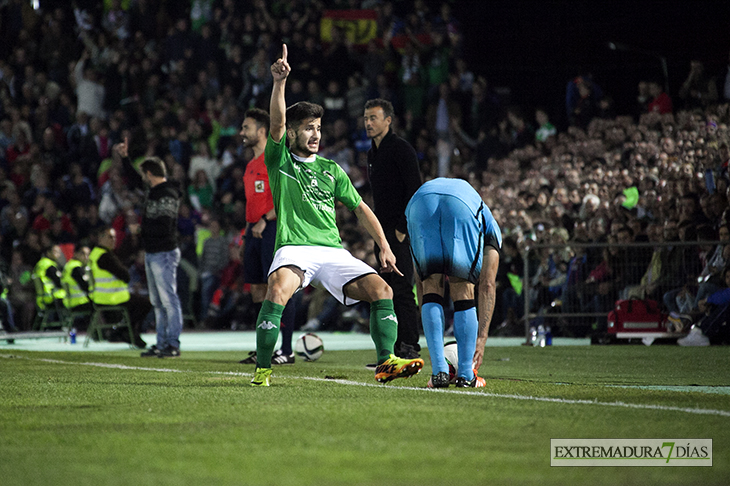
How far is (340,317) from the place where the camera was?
1711 cm

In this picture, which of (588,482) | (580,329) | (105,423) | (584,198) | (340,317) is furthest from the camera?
(340,317)

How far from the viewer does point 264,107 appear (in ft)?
70.0

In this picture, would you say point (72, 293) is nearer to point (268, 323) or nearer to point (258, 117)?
point (258, 117)

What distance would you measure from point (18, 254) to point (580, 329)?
10923mm

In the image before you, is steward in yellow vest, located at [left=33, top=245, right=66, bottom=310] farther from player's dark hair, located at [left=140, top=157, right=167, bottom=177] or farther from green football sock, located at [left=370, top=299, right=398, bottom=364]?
green football sock, located at [left=370, top=299, right=398, bottom=364]

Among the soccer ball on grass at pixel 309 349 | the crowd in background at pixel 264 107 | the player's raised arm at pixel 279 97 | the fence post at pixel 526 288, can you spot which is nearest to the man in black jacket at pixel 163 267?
the soccer ball on grass at pixel 309 349

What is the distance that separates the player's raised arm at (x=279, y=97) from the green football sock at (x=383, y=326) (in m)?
1.37

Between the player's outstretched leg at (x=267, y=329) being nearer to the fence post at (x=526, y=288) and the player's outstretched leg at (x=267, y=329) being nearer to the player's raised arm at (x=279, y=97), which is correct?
the player's raised arm at (x=279, y=97)

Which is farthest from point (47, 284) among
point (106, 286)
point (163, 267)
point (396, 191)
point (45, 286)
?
point (396, 191)

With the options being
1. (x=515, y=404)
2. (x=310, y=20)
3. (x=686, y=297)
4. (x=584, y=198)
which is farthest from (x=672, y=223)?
(x=310, y=20)

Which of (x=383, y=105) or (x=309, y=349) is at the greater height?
(x=383, y=105)

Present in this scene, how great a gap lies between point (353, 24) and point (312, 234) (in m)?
16.5

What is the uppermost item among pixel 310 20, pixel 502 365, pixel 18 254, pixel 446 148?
pixel 310 20

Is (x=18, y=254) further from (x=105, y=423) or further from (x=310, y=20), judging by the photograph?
(x=105, y=423)
